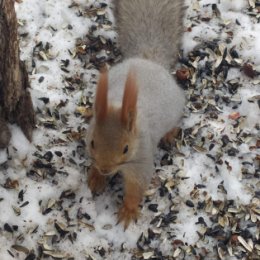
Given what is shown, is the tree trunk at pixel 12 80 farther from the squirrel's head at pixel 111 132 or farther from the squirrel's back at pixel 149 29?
the squirrel's back at pixel 149 29

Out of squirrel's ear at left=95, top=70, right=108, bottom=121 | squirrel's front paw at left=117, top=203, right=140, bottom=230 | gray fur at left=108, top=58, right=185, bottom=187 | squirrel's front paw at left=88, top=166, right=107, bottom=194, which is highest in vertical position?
squirrel's ear at left=95, top=70, right=108, bottom=121

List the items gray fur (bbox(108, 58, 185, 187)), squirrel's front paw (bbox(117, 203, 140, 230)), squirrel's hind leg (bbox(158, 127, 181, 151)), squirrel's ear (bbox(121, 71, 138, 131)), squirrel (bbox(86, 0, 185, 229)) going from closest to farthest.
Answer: squirrel's ear (bbox(121, 71, 138, 131)) < squirrel (bbox(86, 0, 185, 229)) < gray fur (bbox(108, 58, 185, 187)) < squirrel's front paw (bbox(117, 203, 140, 230)) < squirrel's hind leg (bbox(158, 127, 181, 151))

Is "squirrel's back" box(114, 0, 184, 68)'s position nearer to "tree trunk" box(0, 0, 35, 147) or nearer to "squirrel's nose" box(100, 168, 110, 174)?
"tree trunk" box(0, 0, 35, 147)

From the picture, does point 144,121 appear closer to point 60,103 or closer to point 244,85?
point 60,103

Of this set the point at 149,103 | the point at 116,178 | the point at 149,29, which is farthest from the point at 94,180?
the point at 149,29

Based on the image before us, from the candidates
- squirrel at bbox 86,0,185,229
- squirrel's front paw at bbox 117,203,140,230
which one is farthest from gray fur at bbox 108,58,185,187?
squirrel's front paw at bbox 117,203,140,230

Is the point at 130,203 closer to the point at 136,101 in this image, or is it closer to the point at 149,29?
the point at 136,101
